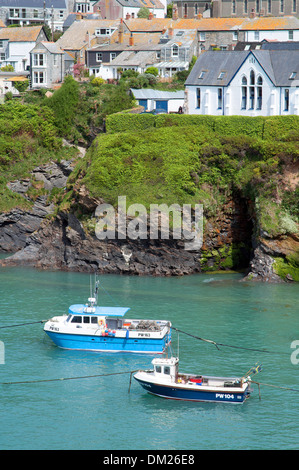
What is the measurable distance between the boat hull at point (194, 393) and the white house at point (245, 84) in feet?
138

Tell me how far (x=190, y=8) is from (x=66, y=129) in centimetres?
5110

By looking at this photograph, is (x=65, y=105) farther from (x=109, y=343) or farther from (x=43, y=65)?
(x=109, y=343)

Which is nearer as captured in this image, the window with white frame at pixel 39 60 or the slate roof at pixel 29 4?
the window with white frame at pixel 39 60

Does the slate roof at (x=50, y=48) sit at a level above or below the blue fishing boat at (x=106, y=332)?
above

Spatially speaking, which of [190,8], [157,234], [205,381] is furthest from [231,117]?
[190,8]

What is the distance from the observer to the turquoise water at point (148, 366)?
3859 centimetres

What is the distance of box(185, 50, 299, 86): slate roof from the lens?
7881cm

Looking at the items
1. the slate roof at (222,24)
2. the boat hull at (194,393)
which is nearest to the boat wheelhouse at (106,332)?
the boat hull at (194,393)

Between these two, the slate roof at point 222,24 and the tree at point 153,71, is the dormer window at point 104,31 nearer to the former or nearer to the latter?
the slate roof at point 222,24

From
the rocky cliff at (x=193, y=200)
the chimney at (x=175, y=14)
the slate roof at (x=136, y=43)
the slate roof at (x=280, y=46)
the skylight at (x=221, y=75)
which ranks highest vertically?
the chimney at (x=175, y=14)

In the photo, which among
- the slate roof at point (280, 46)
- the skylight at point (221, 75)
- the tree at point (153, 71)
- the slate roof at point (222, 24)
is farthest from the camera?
the slate roof at point (222, 24)

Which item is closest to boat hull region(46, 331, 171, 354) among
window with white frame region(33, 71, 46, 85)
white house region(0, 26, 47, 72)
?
window with white frame region(33, 71, 46, 85)

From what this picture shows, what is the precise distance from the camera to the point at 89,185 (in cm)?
7450
